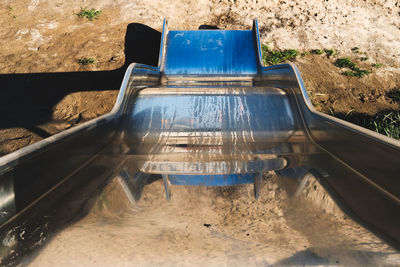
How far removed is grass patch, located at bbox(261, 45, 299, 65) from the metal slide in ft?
3.77

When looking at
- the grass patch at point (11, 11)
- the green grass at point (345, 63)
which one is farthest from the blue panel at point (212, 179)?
the grass patch at point (11, 11)

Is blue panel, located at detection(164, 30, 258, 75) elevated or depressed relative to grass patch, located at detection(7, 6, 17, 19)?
depressed

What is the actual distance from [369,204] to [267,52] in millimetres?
3499

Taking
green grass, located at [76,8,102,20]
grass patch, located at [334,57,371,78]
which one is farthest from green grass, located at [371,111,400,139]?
green grass, located at [76,8,102,20]

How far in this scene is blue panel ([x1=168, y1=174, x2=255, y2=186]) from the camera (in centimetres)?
146

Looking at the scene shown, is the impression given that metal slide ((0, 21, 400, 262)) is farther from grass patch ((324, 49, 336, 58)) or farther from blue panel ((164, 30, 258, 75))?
grass patch ((324, 49, 336, 58))

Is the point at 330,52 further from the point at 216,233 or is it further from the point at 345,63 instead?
the point at 216,233

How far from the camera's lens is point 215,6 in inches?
199

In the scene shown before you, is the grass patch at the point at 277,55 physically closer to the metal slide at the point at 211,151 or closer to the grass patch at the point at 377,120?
the metal slide at the point at 211,151

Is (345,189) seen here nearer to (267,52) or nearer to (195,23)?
(267,52)

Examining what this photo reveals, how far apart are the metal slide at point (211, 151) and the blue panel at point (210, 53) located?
1.88 feet

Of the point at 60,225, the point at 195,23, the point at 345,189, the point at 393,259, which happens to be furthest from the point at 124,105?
the point at 195,23

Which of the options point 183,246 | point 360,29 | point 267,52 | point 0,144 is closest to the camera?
point 183,246

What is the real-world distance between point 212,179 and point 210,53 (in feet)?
8.80
